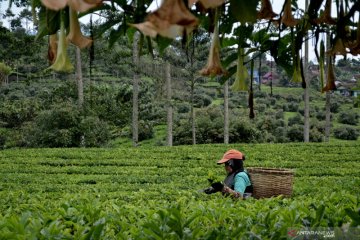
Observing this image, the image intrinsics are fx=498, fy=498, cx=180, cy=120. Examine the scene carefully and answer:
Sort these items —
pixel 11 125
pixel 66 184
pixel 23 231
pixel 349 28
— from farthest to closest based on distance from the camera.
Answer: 1. pixel 11 125
2. pixel 66 184
3. pixel 23 231
4. pixel 349 28

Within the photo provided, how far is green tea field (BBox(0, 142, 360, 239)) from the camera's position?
173 centimetres

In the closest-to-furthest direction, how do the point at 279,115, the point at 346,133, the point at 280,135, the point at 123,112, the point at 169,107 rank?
the point at 169,107 → the point at 123,112 → the point at 280,135 → the point at 346,133 → the point at 279,115

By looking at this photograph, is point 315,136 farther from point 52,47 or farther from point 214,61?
point 52,47

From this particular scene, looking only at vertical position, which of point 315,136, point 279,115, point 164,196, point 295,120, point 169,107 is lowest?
point 164,196

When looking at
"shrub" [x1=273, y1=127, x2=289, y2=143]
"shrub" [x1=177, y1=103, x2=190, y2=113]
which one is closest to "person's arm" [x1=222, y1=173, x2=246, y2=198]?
"shrub" [x1=273, y1=127, x2=289, y2=143]

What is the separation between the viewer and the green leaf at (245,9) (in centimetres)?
68

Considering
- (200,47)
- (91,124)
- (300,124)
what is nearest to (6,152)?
(91,124)

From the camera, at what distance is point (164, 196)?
6195mm

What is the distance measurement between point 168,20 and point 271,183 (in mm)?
4096

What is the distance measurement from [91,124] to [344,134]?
41.3 ft

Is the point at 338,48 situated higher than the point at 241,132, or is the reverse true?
the point at 338,48

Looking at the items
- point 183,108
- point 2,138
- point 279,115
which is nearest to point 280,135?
point 279,115

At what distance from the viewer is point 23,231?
5.52 ft

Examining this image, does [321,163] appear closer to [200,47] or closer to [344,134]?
[200,47]
